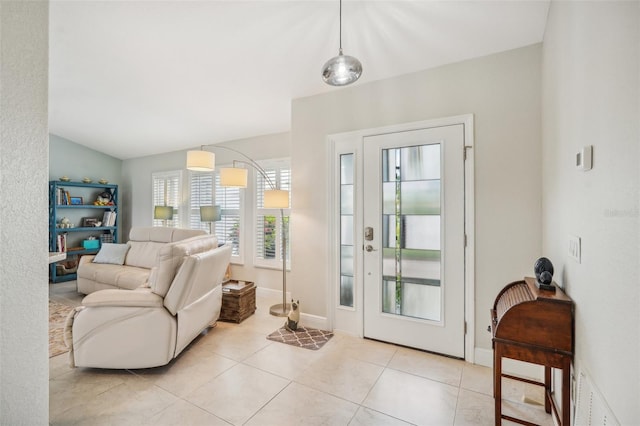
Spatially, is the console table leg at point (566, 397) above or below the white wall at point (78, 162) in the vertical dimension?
below

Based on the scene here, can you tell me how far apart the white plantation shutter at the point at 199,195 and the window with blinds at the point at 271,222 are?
3.76 feet

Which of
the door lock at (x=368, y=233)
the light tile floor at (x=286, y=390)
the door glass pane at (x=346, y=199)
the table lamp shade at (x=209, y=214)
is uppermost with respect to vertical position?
the door glass pane at (x=346, y=199)

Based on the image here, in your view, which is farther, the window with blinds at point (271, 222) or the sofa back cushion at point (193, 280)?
the window with blinds at point (271, 222)

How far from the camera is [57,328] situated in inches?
127

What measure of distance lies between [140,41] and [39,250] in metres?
2.45

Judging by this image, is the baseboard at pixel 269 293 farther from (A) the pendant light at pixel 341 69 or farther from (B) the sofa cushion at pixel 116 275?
(A) the pendant light at pixel 341 69

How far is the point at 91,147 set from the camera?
19.9 feet

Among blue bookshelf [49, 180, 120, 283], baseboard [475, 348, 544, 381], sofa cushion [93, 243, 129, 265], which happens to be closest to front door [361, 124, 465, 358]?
baseboard [475, 348, 544, 381]

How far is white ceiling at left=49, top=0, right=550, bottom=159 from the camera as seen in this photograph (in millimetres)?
2162

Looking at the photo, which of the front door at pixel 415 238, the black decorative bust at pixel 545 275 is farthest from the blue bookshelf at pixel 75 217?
the black decorative bust at pixel 545 275

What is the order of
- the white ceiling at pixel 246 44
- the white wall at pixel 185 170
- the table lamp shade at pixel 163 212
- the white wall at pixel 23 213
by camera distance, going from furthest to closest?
1. the table lamp shade at pixel 163 212
2. the white wall at pixel 185 170
3. the white ceiling at pixel 246 44
4. the white wall at pixel 23 213

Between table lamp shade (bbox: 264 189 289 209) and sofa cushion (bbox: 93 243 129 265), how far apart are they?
2.82m

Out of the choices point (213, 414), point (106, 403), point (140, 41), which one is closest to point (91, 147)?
point (140, 41)

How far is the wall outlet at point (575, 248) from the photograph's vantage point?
138 centimetres
